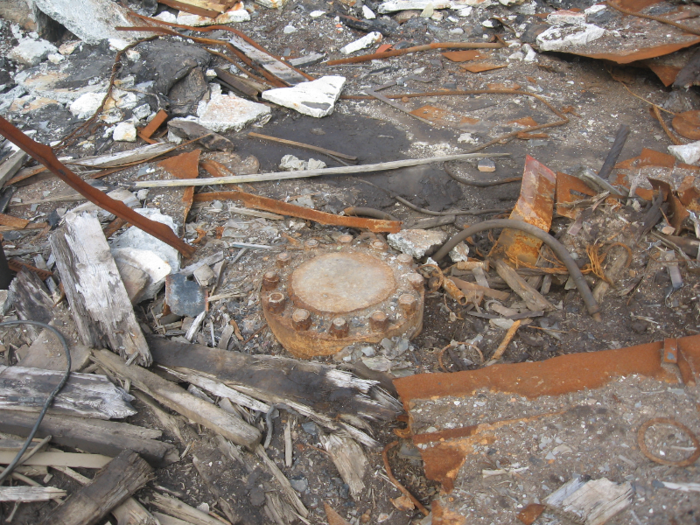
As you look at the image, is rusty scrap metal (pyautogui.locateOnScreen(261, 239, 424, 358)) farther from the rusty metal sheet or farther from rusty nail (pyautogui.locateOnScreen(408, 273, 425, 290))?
the rusty metal sheet

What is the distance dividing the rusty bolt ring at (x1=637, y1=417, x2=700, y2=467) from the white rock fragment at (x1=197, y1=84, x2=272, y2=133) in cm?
543

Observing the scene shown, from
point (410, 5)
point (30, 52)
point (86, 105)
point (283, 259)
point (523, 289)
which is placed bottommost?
point (523, 289)

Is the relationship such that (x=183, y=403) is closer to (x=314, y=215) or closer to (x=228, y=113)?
(x=314, y=215)

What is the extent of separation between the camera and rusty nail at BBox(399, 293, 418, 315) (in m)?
3.07

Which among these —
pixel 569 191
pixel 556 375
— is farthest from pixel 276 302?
pixel 569 191

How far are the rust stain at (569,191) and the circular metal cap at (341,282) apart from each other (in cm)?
164

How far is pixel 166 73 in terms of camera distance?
670 centimetres

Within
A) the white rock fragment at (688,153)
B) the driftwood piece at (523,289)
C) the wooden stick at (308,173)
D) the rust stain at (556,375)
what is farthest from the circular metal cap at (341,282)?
the white rock fragment at (688,153)

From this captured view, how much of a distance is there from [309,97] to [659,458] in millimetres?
5734

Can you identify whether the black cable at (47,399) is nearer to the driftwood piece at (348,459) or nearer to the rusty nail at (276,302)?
the rusty nail at (276,302)

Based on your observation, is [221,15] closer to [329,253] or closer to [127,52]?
[127,52]

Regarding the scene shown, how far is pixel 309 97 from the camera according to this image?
6.41 m

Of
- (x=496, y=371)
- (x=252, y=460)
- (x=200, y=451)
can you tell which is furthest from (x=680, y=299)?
(x=200, y=451)

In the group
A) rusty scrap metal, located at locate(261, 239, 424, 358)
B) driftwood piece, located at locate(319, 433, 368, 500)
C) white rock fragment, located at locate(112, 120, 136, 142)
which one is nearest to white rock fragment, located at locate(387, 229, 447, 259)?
rusty scrap metal, located at locate(261, 239, 424, 358)
